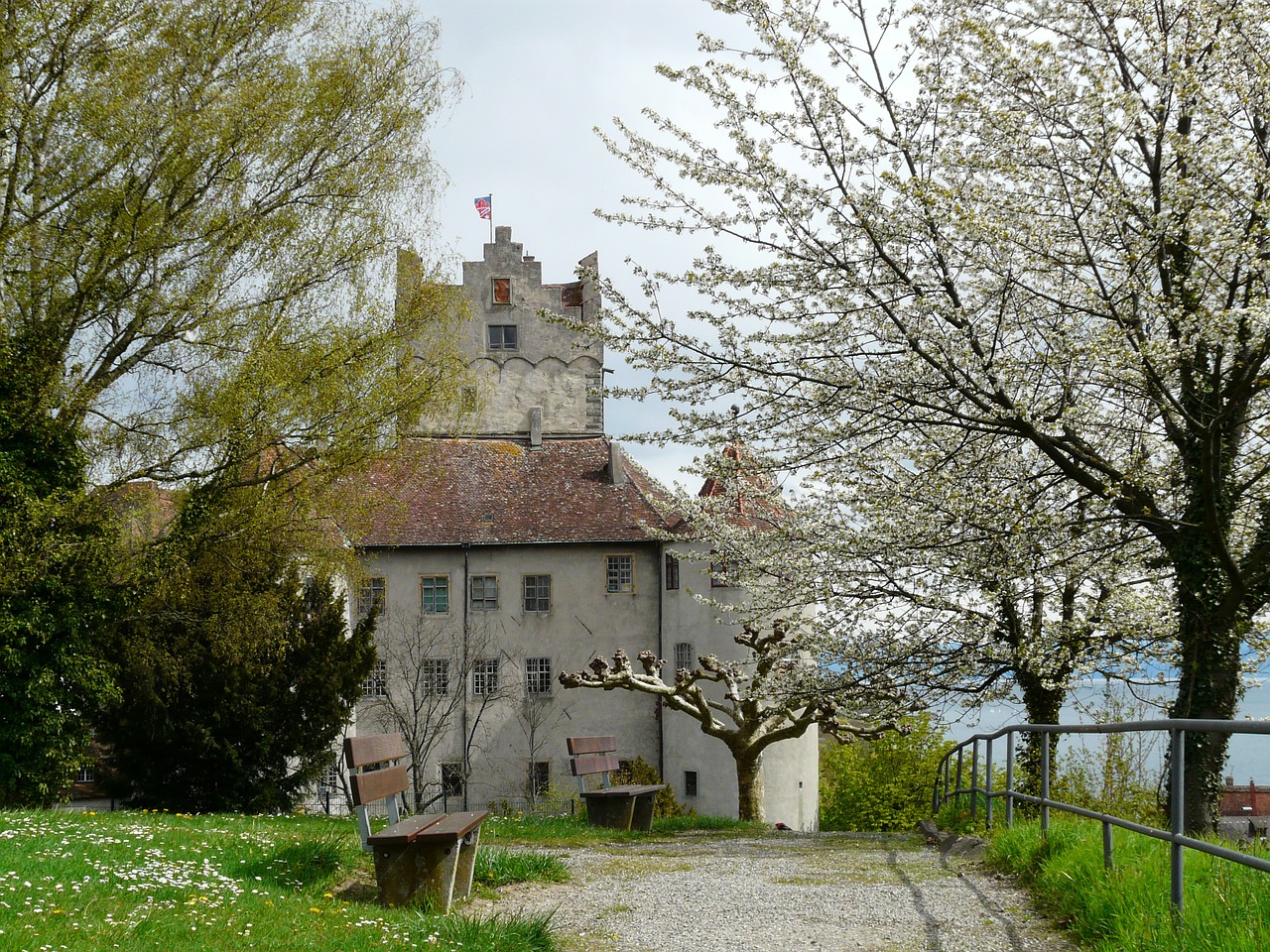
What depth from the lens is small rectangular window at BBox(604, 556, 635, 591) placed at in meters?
35.2

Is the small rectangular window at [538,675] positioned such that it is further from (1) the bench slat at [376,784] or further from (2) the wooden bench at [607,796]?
(1) the bench slat at [376,784]

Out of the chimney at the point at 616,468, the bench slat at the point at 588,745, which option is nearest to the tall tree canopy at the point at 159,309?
the bench slat at the point at 588,745

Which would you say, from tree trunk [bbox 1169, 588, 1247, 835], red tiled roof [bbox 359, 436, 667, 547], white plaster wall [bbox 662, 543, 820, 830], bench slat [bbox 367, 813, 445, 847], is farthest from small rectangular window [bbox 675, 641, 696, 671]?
bench slat [bbox 367, 813, 445, 847]

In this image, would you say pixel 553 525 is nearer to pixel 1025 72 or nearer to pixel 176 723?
pixel 176 723

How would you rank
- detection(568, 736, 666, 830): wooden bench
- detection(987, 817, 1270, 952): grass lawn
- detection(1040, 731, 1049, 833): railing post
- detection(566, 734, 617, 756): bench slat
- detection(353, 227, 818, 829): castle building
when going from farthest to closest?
1. detection(353, 227, 818, 829): castle building
2. detection(566, 734, 617, 756): bench slat
3. detection(568, 736, 666, 830): wooden bench
4. detection(1040, 731, 1049, 833): railing post
5. detection(987, 817, 1270, 952): grass lawn

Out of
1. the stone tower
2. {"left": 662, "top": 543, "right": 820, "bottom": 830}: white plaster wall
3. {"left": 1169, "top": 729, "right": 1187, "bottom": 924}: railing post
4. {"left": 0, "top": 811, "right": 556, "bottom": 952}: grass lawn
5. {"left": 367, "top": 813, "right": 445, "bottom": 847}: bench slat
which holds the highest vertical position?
the stone tower

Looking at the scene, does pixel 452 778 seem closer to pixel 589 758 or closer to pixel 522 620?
pixel 522 620

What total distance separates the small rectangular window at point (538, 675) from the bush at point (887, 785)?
9.78 meters

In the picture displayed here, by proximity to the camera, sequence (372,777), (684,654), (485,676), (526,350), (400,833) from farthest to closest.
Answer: (526,350) < (485,676) < (684,654) < (372,777) < (400,833)

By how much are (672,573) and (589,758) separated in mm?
19210

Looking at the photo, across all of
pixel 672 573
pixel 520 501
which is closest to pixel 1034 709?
pixel 672 573

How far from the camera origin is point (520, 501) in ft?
119

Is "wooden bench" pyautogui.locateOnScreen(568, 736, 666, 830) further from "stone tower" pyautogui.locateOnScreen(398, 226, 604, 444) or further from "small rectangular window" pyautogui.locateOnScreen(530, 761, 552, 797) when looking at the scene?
"stone tower" pyautogui.locateOnScreen(398, 226, 604, 444)

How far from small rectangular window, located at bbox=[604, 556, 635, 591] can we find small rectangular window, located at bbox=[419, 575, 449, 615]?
4.99 metres
